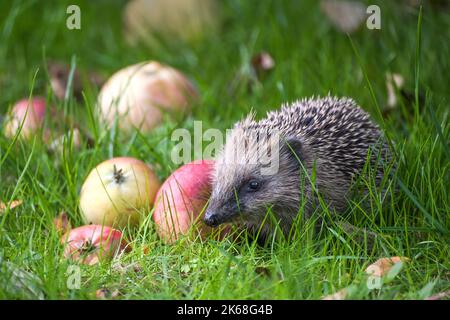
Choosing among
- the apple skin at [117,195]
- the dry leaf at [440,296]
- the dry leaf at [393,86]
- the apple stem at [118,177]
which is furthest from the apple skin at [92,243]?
the dry leaf at [393,86]

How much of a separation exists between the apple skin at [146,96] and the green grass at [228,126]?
22 cm

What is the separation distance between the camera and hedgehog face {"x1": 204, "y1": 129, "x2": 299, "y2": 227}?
4418 mm

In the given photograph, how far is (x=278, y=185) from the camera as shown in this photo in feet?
14.9

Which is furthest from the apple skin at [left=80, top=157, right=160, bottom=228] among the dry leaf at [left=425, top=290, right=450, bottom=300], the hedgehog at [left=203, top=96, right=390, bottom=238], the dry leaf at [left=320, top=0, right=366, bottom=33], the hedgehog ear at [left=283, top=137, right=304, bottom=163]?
the dry leaf at [left=320, top=0, right=366, bottom=33]

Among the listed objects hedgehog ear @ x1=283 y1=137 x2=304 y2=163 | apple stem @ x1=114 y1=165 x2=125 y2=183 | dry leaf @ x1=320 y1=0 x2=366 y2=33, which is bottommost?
apple stem @ x1=114 y1=165 x2=125 y2=183

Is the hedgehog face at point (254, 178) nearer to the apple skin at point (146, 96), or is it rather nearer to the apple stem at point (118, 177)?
the apple stem at point (118, 177)

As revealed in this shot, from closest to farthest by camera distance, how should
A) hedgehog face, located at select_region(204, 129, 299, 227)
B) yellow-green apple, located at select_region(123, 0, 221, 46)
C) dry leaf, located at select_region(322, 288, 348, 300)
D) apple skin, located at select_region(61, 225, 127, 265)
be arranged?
1. dry leaf, located at select_region(322, 288, 348, 300)
2. apple skin, located at select_region(61, 225, 127, 265)
3. hedgehog face, located at select_region(204, 129, 299, 227)
4. yellow-green apple, located at select_region(123, 0, 221, 46)

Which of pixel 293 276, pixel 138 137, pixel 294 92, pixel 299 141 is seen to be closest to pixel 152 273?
pixel 293 276

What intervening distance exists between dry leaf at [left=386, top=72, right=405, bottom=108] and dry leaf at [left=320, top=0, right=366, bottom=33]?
78cm

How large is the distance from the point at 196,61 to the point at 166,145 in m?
2.49

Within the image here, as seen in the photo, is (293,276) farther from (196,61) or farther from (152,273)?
(196,61)

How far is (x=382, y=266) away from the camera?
383cm

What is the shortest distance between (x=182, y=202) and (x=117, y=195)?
46 centimetres

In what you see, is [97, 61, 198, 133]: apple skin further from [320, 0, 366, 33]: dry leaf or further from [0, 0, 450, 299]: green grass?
[320, 0, 366, 33]: dry leaf
